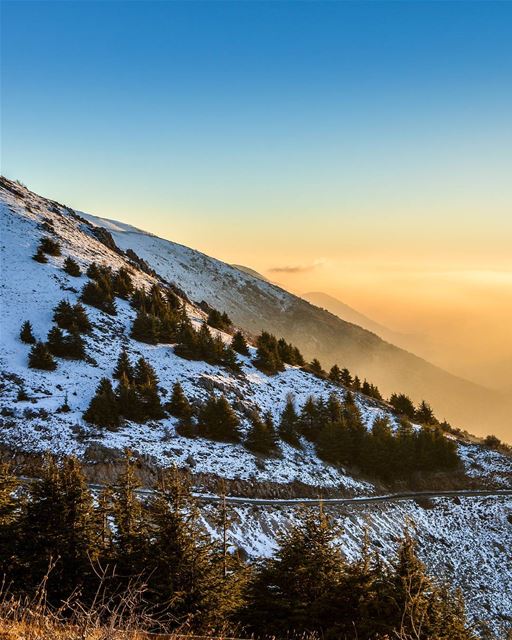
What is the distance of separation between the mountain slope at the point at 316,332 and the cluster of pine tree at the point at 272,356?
6949 centimetres

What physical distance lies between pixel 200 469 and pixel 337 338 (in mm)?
115177

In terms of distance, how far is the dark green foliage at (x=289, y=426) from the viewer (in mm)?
43594

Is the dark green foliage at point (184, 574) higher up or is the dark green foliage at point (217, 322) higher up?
the dark green foliage at point (217, 322)

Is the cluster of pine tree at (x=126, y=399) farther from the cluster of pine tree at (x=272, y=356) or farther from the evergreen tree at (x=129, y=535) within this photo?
the evergreen tree at (x=129, y=535)

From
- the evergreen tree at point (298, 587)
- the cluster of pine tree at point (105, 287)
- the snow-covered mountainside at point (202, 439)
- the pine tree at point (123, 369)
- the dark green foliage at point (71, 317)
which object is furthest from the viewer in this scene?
the cluster of pine tree at point (105, 287)

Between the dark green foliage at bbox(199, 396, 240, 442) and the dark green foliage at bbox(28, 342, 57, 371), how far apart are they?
1316 cm

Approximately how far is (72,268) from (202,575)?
49.6 metres

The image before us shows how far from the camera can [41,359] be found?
132 feet

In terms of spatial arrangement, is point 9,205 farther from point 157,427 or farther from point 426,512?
point 426,512

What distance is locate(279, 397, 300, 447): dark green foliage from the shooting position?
4359cm

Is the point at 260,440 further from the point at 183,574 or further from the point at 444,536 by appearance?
the point at 183,574

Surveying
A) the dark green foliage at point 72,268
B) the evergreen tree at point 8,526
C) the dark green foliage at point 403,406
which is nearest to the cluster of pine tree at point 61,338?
the dark green foliage at point 72,268

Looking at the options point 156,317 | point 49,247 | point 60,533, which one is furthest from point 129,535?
point 49,247

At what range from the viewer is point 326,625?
14367mm
